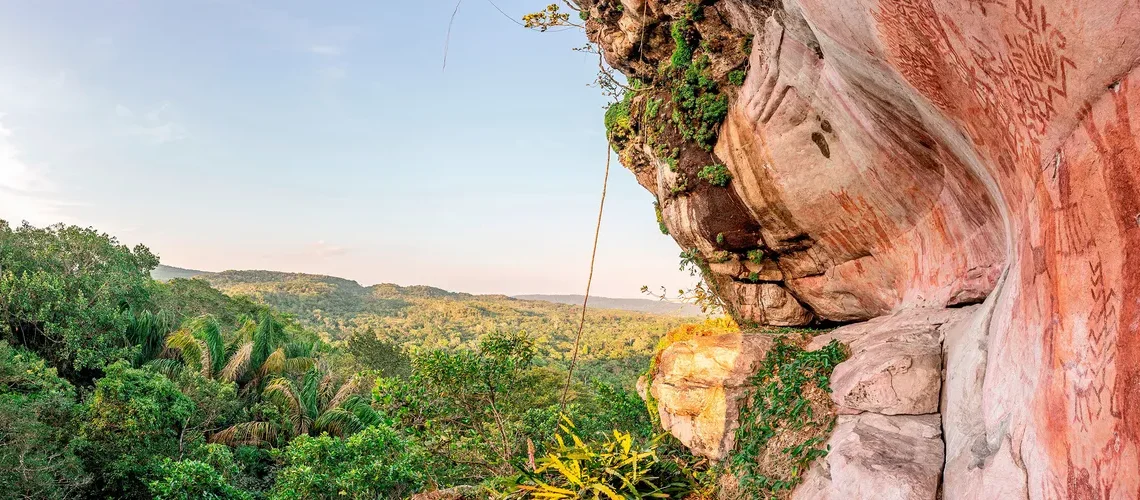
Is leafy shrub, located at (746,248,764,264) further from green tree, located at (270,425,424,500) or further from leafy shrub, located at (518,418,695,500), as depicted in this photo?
green tree, located at (270,425,424,500)

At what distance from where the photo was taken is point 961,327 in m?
4.66

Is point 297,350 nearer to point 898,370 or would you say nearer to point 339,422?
point 339,422

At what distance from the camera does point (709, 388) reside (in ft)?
22.4

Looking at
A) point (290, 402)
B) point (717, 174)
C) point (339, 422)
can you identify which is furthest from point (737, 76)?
point (290, 402)

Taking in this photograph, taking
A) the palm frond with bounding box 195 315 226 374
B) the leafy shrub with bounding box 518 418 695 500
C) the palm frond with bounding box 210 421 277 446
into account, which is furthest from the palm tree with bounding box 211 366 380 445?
the leafy shrub with bounding box 518 418 695 500

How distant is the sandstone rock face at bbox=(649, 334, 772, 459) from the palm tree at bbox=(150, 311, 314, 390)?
16232 mm

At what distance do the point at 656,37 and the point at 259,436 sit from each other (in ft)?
55.7

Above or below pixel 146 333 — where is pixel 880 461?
above

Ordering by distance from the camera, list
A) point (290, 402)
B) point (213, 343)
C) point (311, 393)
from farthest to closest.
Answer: point (311, 393)
point (290, 402)
point (213, 343)

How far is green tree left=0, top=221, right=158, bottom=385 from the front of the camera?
53.9 ft

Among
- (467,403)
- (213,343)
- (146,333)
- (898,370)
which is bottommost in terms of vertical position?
(213,343)

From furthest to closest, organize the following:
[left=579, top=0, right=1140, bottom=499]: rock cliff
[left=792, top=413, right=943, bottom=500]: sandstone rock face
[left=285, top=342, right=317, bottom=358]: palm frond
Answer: [left=285, top=342, right=317, bottom=358]: palm frond, [left=792, top=413, right=943, bottom=500]: sandstone rock face, [left=579, top=0, right=1140, bottom=499]: rock cliff

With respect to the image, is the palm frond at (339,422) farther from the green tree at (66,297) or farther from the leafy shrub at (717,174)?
the leafy shrub at (717,174)

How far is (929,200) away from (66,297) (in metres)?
22.8
